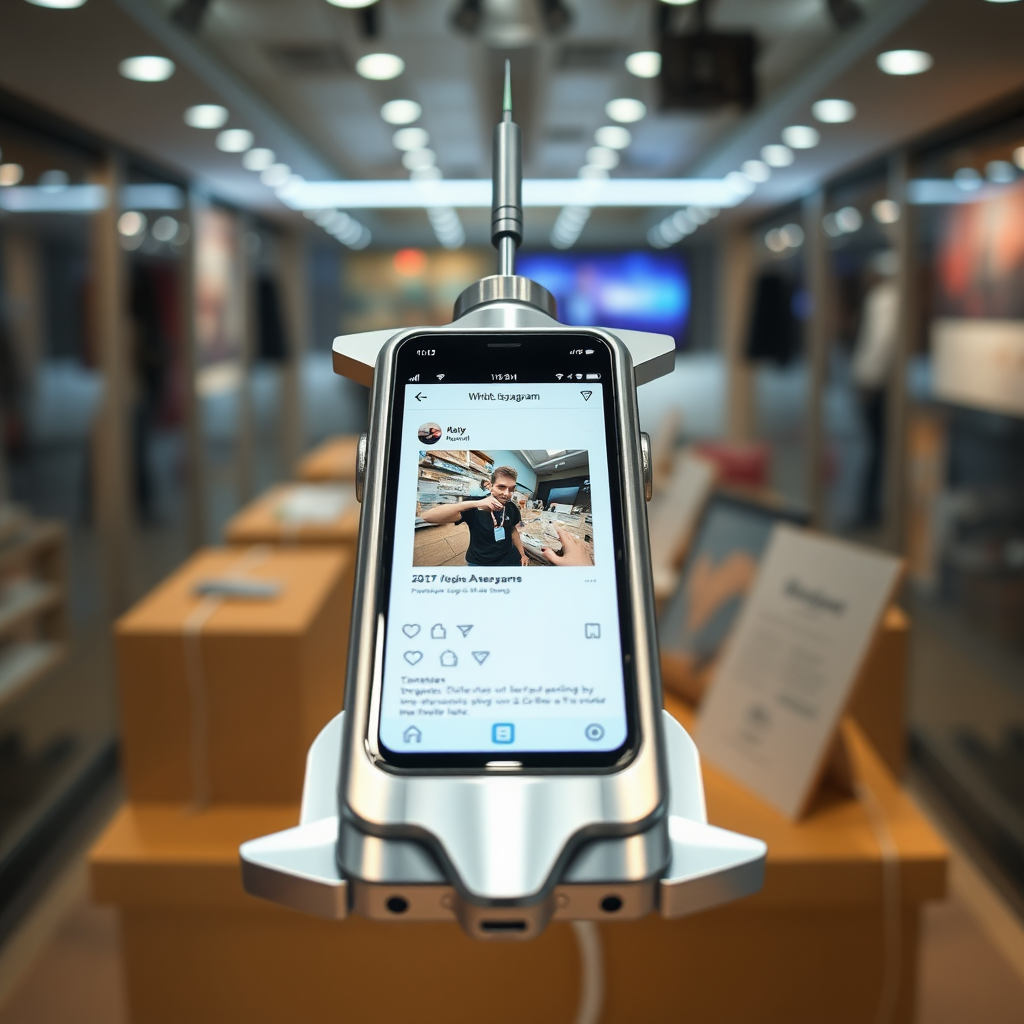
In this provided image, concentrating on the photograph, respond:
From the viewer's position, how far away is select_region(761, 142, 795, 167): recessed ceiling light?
1.20 m

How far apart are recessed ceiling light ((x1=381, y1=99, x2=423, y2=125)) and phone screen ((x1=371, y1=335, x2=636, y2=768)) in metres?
0.40

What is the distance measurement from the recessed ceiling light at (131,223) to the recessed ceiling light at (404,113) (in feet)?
7.17

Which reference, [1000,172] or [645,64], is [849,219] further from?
[645,64]

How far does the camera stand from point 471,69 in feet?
2.83

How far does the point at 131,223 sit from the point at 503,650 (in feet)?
9.09

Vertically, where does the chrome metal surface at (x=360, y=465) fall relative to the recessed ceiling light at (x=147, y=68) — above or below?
below

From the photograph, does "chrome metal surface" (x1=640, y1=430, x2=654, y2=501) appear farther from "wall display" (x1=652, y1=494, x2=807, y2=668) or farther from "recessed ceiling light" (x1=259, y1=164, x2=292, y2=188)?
"wall display" (x1=652, y1=494, x2=807, y2=668)

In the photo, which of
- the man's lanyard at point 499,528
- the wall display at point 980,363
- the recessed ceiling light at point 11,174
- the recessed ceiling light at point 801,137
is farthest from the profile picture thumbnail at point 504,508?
the wall display at point 980,363

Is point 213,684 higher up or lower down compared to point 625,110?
lower down

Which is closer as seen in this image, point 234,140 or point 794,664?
point 794,664

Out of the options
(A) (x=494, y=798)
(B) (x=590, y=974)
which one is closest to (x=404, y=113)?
(A) (x=494, y=798)

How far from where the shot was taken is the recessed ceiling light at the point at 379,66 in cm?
101

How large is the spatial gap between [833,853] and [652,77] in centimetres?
76

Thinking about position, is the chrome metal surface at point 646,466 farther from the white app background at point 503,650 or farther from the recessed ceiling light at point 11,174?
the recessed ceiling light at point 11,174
